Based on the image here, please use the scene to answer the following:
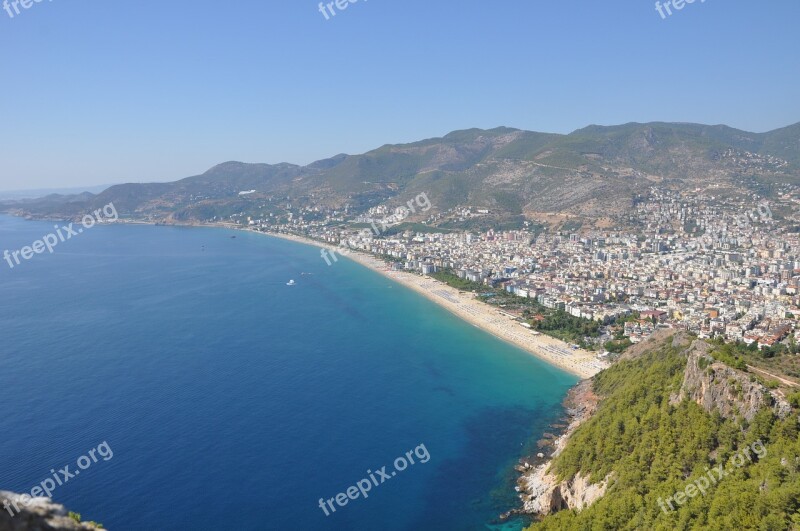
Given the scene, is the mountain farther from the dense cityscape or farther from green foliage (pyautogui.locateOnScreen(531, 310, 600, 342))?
green foliage (pyautogui.locateOnScreen(531, 310, 600, 342))

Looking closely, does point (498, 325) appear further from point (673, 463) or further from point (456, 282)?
point (673, 463)

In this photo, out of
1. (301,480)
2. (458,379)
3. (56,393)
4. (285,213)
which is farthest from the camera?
(285,213)

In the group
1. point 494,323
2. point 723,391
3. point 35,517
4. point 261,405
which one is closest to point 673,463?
point 723,391

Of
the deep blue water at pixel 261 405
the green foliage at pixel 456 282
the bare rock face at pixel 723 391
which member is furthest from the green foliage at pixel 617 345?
the green foliage at pixel 456 282

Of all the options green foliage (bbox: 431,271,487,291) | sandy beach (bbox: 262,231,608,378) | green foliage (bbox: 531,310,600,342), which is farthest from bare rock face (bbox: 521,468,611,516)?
green foliage (bbox: 431,271,487,291)

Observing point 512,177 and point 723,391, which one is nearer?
point 723,391

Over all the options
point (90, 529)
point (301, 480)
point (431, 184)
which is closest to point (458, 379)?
point (301, 480)

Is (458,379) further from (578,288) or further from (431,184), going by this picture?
(431,184)
